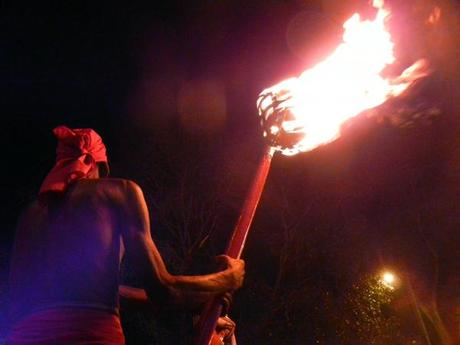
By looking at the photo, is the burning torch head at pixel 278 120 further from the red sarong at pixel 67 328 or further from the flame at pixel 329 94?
the red sarong at pixel 67 328

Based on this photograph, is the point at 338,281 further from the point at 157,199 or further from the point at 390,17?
the point at 390,17

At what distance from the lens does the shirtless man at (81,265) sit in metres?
2.38

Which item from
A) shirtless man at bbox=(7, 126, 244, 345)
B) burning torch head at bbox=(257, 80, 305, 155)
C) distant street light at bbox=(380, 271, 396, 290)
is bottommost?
distant street light at bbox=(380, 271, 396, 290)

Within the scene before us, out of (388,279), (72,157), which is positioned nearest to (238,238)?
(72,157)

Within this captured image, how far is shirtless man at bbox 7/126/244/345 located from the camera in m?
2.38

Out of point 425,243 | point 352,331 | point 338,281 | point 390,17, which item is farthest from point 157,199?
point 390,17

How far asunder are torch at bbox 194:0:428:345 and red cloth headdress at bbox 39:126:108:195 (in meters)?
0.87

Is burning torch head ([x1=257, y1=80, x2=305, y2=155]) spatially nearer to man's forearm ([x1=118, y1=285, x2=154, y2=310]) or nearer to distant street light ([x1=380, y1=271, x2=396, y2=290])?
man's forearm ([x1=118, y1=285, x2=154, y2=310])

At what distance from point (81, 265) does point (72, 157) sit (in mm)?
651

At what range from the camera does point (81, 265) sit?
246 centimetres

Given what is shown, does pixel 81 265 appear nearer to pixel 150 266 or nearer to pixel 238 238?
pixel 150 266

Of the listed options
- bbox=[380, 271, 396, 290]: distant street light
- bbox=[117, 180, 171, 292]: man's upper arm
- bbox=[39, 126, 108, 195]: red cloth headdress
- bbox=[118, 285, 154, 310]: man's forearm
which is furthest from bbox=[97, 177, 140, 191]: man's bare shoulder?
bbox=[380, 271, 396, 290]: distant street light

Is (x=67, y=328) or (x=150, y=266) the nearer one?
(x=67, y=328)

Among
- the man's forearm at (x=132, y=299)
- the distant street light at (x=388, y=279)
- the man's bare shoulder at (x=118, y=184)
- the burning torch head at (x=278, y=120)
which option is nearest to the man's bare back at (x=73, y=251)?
the man's bare shoulder at (x=118, y=184)
